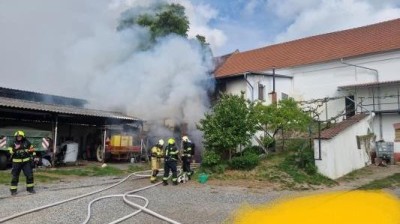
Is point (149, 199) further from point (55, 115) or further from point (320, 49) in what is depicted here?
point (320, 49)

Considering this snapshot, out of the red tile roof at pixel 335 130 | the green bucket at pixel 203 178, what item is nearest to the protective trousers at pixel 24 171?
the green bucket at pixel 203 178

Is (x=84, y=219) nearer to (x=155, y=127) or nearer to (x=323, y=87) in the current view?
(x=155, y=127)

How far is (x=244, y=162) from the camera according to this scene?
1506 cm

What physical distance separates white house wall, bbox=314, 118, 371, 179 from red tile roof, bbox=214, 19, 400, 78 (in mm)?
8680

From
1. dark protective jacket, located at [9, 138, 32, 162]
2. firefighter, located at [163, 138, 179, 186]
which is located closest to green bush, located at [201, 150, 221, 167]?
firefighter, located at [163, 138, 179, 186]

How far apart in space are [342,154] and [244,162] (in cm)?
467

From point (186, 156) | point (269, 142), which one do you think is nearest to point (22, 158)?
point (186, 156)

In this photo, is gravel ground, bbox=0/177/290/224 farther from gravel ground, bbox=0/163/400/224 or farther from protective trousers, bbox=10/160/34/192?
protective trousers, bbox=10/160/34/192

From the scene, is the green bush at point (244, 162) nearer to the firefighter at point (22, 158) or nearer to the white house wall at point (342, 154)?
the white house wall at point (342, 154)

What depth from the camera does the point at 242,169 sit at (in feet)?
49.6

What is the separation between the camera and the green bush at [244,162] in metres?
15.1

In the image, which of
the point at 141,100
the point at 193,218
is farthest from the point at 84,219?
the point at 141,100

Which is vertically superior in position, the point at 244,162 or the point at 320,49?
the point at 320,49

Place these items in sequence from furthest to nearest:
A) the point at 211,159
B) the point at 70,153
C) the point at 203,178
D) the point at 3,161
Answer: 1. the point at 70,153
2. the point at 3,161
3. the point at 211,159
4. the point at 203,178
